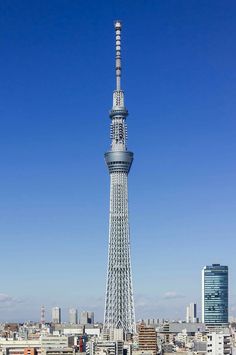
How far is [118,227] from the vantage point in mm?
57719

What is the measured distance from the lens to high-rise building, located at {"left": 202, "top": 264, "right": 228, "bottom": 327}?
86375mm

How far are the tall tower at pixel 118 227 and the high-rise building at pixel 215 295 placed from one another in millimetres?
28999

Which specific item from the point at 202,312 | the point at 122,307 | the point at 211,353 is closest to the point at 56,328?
the point at 202,312

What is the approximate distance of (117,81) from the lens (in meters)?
59.1

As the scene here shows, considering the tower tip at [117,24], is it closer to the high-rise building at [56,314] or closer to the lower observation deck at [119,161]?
the lower observation deck at [119,161]

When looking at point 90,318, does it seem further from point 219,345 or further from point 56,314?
point 219,345

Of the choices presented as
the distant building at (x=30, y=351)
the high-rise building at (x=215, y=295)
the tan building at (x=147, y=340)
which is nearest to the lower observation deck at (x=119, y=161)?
the tan building at (x=147, y=340)

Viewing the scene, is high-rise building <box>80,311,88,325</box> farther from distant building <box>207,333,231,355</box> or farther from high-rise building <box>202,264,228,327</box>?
distant building <box>207,333,231,355</box>

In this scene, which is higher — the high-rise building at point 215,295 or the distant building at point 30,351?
the high-rise building at point 215,295

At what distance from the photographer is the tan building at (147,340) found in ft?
160

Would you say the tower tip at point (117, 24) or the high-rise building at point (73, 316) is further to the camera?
the high-rise building at point (73, 316)

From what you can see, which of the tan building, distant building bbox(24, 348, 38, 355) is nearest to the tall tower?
the tan building

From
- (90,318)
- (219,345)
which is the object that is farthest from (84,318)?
(219,345)

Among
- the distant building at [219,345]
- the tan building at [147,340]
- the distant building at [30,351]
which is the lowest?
the distant building at [30,351]
